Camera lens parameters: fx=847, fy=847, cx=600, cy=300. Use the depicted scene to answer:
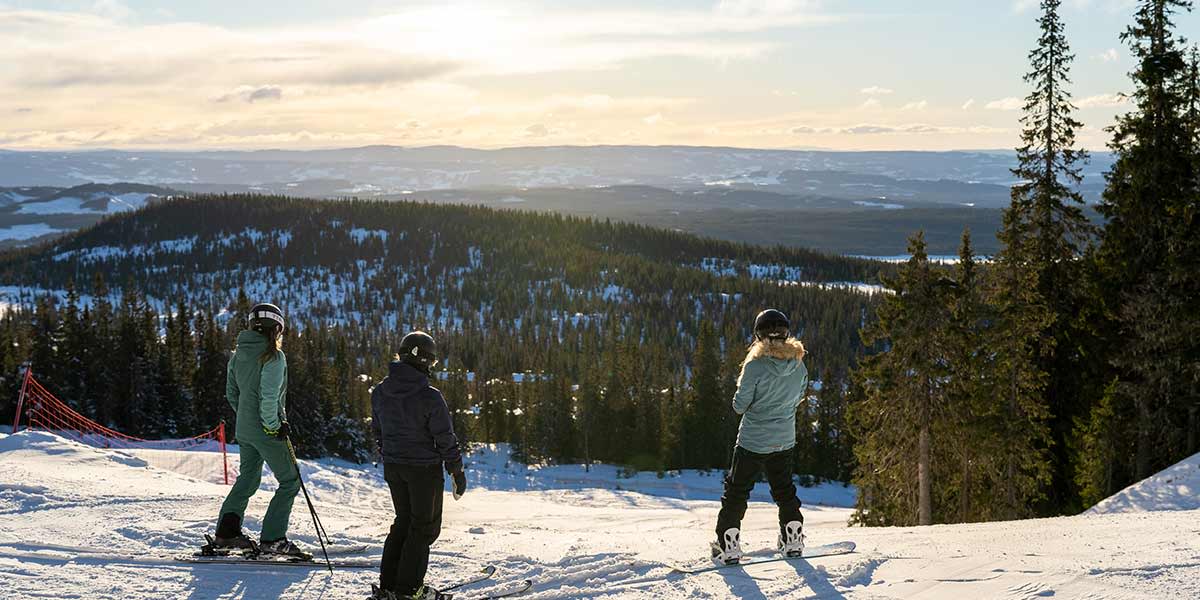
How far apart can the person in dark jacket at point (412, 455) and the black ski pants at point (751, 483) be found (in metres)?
2.90

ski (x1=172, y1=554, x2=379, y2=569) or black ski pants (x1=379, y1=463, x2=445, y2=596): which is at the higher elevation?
black ski pants (x1=379, y1=463, x2=445, y2=596)

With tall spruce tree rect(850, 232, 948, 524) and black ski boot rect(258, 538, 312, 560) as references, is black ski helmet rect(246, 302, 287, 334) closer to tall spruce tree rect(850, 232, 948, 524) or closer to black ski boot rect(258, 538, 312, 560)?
black ski boot rect(258, 538, 312, 560)

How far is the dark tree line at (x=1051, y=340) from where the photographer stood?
2198 centimetres

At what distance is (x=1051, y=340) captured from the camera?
2366 centimetres

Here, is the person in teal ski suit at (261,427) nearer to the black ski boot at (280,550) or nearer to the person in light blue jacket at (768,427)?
the black ski boot at (280,550)

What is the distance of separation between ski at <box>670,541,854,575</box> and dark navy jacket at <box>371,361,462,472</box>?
2.87 meters

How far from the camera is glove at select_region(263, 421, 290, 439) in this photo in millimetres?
8567

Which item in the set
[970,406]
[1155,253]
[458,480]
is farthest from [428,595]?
[1155,253]

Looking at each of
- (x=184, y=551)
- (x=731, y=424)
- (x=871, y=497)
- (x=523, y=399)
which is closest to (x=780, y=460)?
(x=184, y=551)

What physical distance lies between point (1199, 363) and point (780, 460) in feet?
59.1

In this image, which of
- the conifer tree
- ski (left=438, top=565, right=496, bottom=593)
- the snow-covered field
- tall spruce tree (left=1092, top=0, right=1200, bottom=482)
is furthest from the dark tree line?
the conifer tree

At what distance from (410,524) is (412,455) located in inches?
26.4

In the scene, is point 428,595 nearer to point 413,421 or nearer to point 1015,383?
point 413,421

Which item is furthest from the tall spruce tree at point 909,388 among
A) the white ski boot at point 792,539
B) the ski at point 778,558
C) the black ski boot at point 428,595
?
the black ski boot at point 428,595
